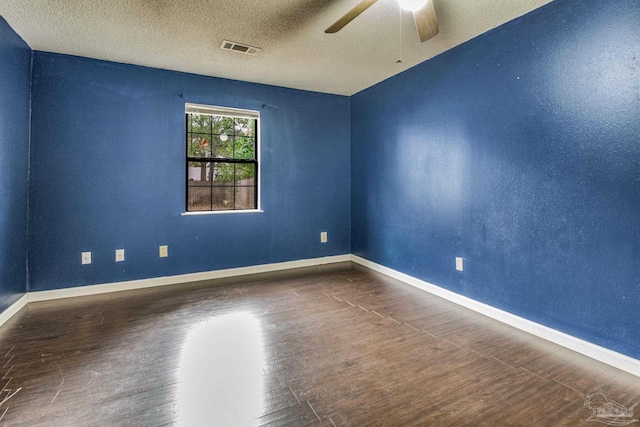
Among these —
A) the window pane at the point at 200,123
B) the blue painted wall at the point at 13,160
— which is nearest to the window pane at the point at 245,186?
the window pane at the point at 200,123

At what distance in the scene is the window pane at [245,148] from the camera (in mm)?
3932

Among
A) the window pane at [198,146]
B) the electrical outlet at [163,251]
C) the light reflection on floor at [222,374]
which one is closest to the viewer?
the light reflection on floor at [222,374]

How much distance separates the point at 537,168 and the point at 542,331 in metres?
1.17

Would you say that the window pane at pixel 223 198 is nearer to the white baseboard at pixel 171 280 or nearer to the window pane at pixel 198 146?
the window pane at pixel 198 146

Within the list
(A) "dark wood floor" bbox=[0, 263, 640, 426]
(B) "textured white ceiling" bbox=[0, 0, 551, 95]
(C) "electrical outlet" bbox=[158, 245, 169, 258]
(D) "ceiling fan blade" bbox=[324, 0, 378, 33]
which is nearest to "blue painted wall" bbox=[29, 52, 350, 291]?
(C) "electrical outlet" bbox=[158, 245, 169, 258]

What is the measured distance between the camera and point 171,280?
3.54 metres

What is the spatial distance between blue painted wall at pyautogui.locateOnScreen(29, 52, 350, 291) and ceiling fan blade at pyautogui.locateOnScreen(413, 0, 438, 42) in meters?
2.37

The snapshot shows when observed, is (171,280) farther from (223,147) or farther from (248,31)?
(248,31)

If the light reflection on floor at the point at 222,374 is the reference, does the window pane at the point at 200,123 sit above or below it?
above

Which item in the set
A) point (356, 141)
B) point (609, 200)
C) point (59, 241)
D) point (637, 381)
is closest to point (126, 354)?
point (59, 241)

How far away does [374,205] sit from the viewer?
409 centimetres

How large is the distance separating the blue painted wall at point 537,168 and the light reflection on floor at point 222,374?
196cm

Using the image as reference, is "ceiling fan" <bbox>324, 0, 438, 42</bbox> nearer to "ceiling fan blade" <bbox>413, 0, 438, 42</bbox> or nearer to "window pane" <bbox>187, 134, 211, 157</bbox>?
"ceiling fan blade" <bbox>413, 0, 438, 42</bbox>

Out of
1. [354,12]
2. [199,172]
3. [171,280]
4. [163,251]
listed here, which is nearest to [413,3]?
[354,12]
